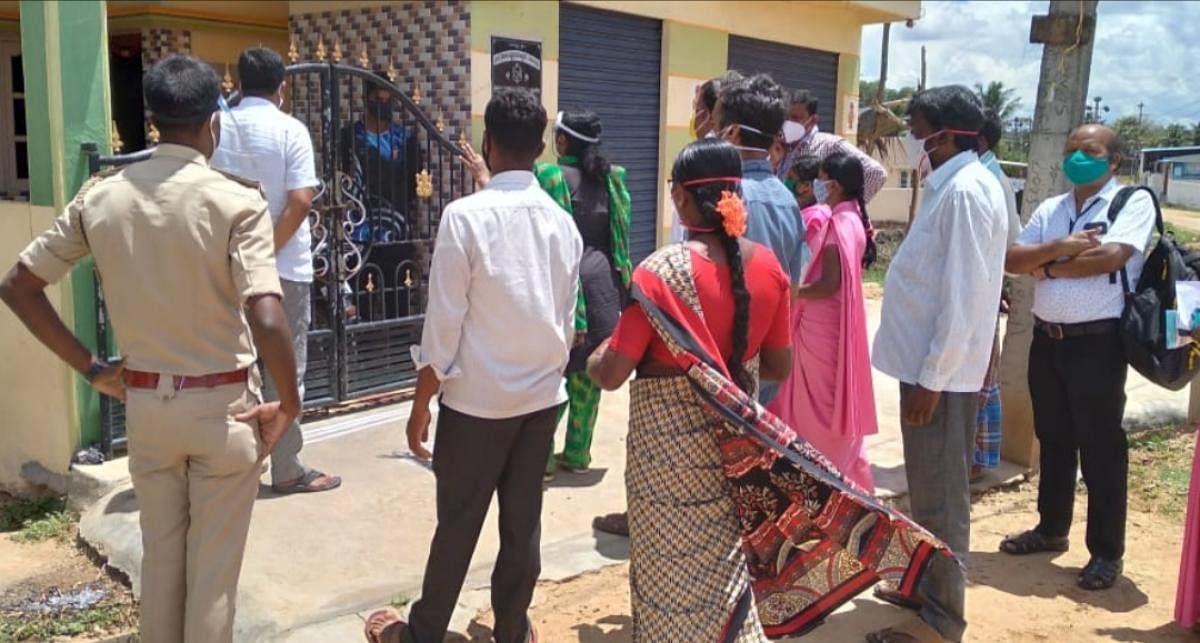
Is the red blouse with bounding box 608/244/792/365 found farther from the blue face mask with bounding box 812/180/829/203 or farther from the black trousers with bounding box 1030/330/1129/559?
the black trousers with bounding box 1030/330/1129/559

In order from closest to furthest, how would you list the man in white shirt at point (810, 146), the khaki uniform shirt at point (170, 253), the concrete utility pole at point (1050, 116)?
the khaki uniform shirt at point (170, 253)
the man in white shirt at point (810, 146)
the concrete utility pole at point (1050, 116)

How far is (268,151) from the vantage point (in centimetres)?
418

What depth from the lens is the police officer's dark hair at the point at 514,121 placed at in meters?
2.99

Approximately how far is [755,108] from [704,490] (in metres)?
1.47

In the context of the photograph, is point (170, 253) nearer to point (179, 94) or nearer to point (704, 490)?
point (179, 94)

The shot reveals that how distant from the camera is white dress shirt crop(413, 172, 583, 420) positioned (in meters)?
2.90

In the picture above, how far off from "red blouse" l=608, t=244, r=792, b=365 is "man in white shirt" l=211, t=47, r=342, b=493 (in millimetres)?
1948

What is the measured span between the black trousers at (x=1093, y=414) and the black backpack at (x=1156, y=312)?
10cm

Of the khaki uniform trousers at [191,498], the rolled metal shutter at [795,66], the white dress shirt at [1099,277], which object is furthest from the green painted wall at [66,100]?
the rolled metal shutter at [795,66]

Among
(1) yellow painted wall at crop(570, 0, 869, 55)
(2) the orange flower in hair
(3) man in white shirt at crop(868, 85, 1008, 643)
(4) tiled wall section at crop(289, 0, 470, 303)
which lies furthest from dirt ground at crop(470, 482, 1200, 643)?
(1) yellow painted wall at crop(570, 0, 869, 55)

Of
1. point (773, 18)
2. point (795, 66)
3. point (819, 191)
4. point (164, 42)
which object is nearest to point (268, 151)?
point (819, 191)

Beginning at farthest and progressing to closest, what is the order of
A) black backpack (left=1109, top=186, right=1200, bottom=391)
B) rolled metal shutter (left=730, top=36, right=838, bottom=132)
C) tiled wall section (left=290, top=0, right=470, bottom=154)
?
rolled metal shutter (left=730, top=36, right=838, bottom=132) < tiled wall section (left=290, top=0, right=470, bottom=154) < black backpack (left=1109, top=186, right=1200, bottom=391)

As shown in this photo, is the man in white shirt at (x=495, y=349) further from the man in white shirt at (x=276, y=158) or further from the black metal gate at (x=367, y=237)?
the black metal gate at (x=367, y=237)

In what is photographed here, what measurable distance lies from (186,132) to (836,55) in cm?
1056
